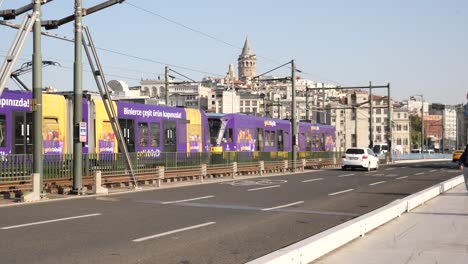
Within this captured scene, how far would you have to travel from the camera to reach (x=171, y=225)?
1275cm

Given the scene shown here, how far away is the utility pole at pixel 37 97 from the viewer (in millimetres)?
18656

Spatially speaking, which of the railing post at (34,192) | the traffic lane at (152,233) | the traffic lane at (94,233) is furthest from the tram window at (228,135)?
the traffic lane at (152,233)

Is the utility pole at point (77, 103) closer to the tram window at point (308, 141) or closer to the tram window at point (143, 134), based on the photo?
the tram window at point (143, 134)

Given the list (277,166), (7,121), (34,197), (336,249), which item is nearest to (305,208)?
(336,249)

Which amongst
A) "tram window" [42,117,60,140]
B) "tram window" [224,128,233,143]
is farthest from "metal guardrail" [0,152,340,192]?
"tram window" [224,128,233,143]

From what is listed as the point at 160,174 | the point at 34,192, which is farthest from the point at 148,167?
the point at 34,192

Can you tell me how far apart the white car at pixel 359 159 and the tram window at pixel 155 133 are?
61.0 ft

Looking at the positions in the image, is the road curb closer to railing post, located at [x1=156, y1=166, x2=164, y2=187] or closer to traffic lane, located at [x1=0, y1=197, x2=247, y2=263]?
traffic lane, located at [x1=0, y1=197, x2=247, y2=263]

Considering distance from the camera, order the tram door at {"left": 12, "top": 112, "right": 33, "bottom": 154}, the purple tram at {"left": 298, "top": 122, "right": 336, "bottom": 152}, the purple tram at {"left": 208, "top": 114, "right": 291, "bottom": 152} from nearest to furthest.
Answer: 1. the tram door at {"left": 12, "top": 112, "right": 33, "bottom": 154}
2. the purple tram at {"left": 208, "top": 114, "right": 291, "bottom": 152}
3. the purple tram at {"left": 298, "top": 122, "right": 336, "bottom": 152}

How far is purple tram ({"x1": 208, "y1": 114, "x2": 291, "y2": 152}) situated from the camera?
120 ft

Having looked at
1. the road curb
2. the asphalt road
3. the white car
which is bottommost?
the asphalt road

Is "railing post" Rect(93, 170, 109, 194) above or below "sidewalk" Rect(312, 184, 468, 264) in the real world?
above

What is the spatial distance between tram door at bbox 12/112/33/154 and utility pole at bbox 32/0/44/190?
234 cm

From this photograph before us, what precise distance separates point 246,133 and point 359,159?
30.5 feet
